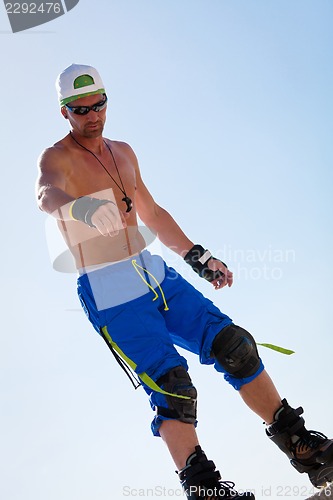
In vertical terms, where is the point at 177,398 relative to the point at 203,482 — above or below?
above

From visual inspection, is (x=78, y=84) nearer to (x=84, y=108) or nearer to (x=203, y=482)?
(x=84, y=108)

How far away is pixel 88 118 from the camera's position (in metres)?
5.55

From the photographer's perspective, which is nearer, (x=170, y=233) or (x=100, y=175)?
(x=100, y=175)

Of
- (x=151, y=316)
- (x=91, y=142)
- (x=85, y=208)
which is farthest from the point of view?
(x=91, y=142)

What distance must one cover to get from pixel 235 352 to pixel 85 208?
60.7 inches

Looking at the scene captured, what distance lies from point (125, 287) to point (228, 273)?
86cm

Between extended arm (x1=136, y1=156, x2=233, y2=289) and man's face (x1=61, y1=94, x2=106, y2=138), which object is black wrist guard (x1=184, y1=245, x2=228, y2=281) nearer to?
extended arm (x1=136, y1=156, x2=233, y2=289)

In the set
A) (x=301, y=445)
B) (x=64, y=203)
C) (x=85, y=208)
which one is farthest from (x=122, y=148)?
(x=301, y=445)

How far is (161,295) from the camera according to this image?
539 cm

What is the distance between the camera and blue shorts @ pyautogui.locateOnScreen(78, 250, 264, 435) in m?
5.04

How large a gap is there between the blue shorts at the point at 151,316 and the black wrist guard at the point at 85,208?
0.87 metres

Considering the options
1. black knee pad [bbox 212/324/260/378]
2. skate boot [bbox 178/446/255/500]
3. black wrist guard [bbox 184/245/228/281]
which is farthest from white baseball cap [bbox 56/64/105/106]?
skate boot [bbox 178/446/255/500]

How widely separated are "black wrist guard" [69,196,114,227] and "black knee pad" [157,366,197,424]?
47.8 inches

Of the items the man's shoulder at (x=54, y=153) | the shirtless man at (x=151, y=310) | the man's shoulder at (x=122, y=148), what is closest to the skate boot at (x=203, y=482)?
the shirtless man at (x=151, y=310)
